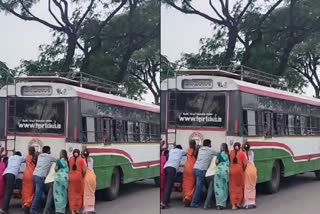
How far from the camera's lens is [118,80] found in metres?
3.58

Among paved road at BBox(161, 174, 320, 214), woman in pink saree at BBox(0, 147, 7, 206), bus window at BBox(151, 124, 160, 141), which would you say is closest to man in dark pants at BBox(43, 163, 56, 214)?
woman in pink saree at BBox(0, 147, 7, 206)

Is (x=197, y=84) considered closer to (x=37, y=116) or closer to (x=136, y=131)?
(x=136, y=131)

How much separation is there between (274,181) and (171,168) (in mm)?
745

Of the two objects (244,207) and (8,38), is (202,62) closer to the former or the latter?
(244,207)

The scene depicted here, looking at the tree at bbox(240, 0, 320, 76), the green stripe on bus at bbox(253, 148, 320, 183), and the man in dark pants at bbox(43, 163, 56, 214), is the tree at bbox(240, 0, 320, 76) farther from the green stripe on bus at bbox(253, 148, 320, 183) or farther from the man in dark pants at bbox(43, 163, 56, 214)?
the man in dark pants at bbox(43, 163, 56, 214)

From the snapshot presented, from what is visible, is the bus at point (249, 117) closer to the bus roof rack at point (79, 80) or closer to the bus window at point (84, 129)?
the bus roof rack at point (79, 80)

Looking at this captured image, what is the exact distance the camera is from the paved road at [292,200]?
330 cm

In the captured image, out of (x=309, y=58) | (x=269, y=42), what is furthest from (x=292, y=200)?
(x=269, y=42)

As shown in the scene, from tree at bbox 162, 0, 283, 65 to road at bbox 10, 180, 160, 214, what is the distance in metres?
1.10

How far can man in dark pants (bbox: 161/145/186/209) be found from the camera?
3.39 meters

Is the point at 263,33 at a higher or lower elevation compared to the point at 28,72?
higher

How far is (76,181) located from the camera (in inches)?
136

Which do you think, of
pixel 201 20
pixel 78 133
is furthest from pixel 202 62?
pixel 78 133

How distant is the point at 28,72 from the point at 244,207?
1.91m
